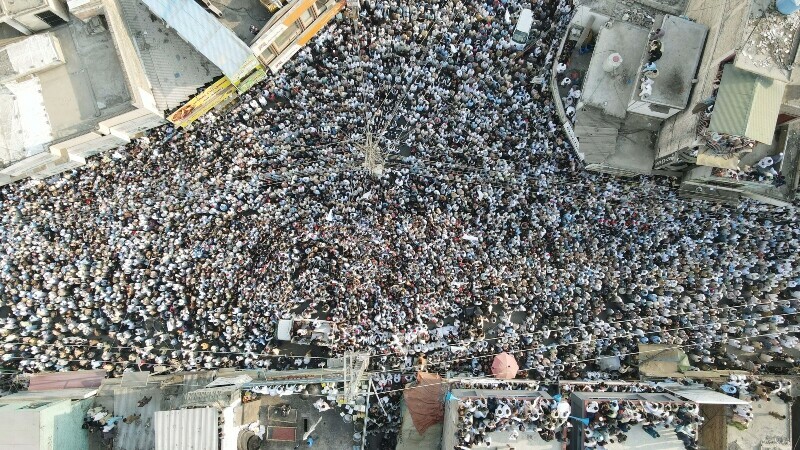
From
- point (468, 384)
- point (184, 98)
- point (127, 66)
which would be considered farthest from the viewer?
point (184, 98)

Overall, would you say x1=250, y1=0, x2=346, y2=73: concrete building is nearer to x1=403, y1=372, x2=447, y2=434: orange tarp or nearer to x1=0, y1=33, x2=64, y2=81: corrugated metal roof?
x1=0, y1=33, x2=64, y2=81: corrugated metal roof

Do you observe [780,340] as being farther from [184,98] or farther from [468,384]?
[184,98]

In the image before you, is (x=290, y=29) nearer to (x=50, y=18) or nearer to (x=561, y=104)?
(x=50, y=18)

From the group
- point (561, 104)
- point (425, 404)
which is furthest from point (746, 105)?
point (425, 404)

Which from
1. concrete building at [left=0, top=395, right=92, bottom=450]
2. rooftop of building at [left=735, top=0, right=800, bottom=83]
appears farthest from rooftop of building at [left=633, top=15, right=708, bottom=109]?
concrete building at [left=0, top=395, right=92, bottom=450]

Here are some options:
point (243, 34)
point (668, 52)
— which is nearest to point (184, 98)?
point (243, 34)

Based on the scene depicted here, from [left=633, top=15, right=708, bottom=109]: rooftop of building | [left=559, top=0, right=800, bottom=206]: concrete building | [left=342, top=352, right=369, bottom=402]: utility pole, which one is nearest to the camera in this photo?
[left=559, top=0, right=800, bottom=206]: concrete building
